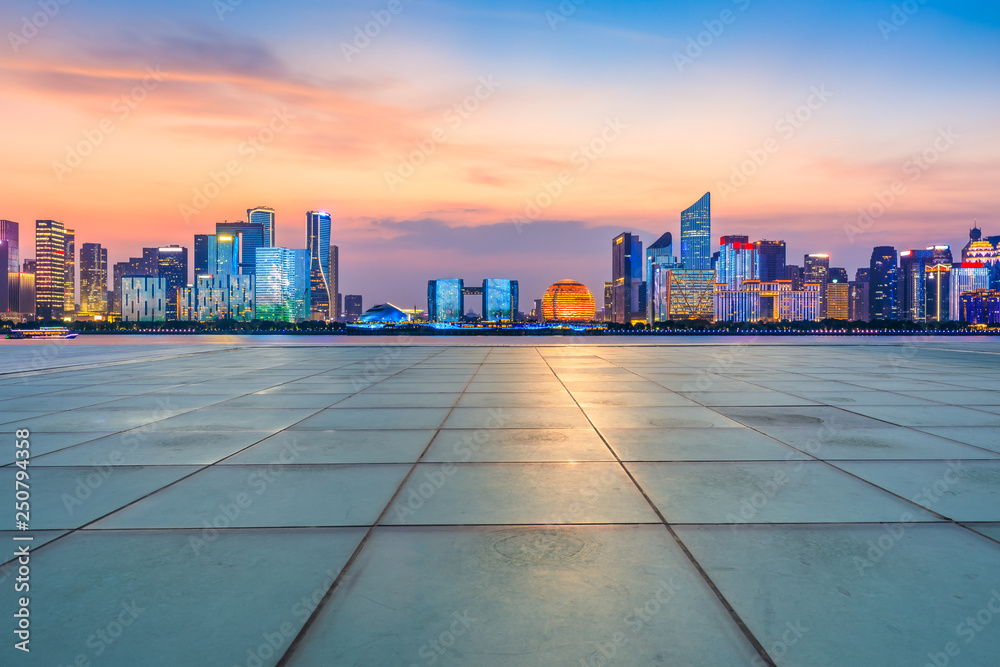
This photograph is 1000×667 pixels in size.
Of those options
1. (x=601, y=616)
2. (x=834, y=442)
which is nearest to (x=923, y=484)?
(x=834, y=442)

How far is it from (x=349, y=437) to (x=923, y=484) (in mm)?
7434

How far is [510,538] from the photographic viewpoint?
4.59 meters

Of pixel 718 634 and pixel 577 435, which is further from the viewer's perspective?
pixel 577 435

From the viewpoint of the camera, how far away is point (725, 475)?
6.39 metres

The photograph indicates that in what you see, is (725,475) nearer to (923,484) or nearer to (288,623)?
(923,484)

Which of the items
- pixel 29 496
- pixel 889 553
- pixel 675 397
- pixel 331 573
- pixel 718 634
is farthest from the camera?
pixel 675 397

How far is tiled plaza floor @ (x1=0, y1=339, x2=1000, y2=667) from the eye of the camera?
322 centimetres

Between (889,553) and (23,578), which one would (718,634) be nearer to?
(889,553)

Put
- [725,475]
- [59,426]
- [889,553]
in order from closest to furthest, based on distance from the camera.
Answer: [889,553] → [725,475] → [59,426]

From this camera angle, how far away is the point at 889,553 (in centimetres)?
435

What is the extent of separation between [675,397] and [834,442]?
4.52 m

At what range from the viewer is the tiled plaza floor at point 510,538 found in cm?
322

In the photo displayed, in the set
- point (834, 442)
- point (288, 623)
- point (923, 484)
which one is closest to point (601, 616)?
point (288, 623)

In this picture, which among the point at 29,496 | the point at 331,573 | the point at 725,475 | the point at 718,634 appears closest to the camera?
the point at 718,634
